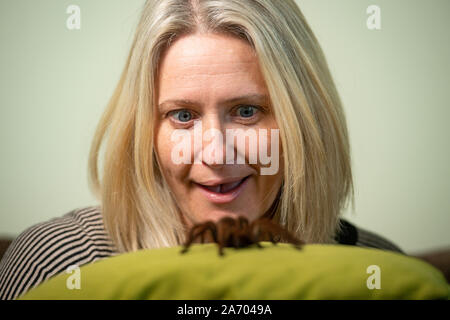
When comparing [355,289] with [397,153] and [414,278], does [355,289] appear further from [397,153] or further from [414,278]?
[397,153]

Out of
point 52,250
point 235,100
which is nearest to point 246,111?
point 235,100

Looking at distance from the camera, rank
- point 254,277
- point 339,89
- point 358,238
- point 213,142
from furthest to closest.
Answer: point 339,89 → point 358,238 → point 213,142 → point 254,277

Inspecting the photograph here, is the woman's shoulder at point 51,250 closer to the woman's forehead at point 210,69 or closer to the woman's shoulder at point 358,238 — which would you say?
the woman's forehead at point 210,69

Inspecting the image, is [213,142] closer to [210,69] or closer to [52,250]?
[210,69]

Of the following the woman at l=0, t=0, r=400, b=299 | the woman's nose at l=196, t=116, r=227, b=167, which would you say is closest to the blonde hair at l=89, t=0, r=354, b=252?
the woman at l=0, t=0, r=400, b=299

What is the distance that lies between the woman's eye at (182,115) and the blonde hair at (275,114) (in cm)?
5

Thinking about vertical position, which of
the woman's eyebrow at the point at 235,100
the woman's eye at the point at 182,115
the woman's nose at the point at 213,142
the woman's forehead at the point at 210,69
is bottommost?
the woman's nose at the point at 213,142

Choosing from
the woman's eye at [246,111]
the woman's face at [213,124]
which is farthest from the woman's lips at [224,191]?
the woman's eye at [246,111]

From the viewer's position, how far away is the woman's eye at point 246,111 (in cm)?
87

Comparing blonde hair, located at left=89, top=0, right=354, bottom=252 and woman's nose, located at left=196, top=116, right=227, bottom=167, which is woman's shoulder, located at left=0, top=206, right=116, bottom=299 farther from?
woman's nose, located at left=196, top=116, right=227, bottom=167

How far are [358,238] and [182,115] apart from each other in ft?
1.91

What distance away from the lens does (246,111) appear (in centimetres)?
88

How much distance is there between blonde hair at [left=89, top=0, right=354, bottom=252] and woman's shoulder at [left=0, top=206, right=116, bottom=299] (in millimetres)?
46

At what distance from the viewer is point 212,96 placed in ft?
2.74
